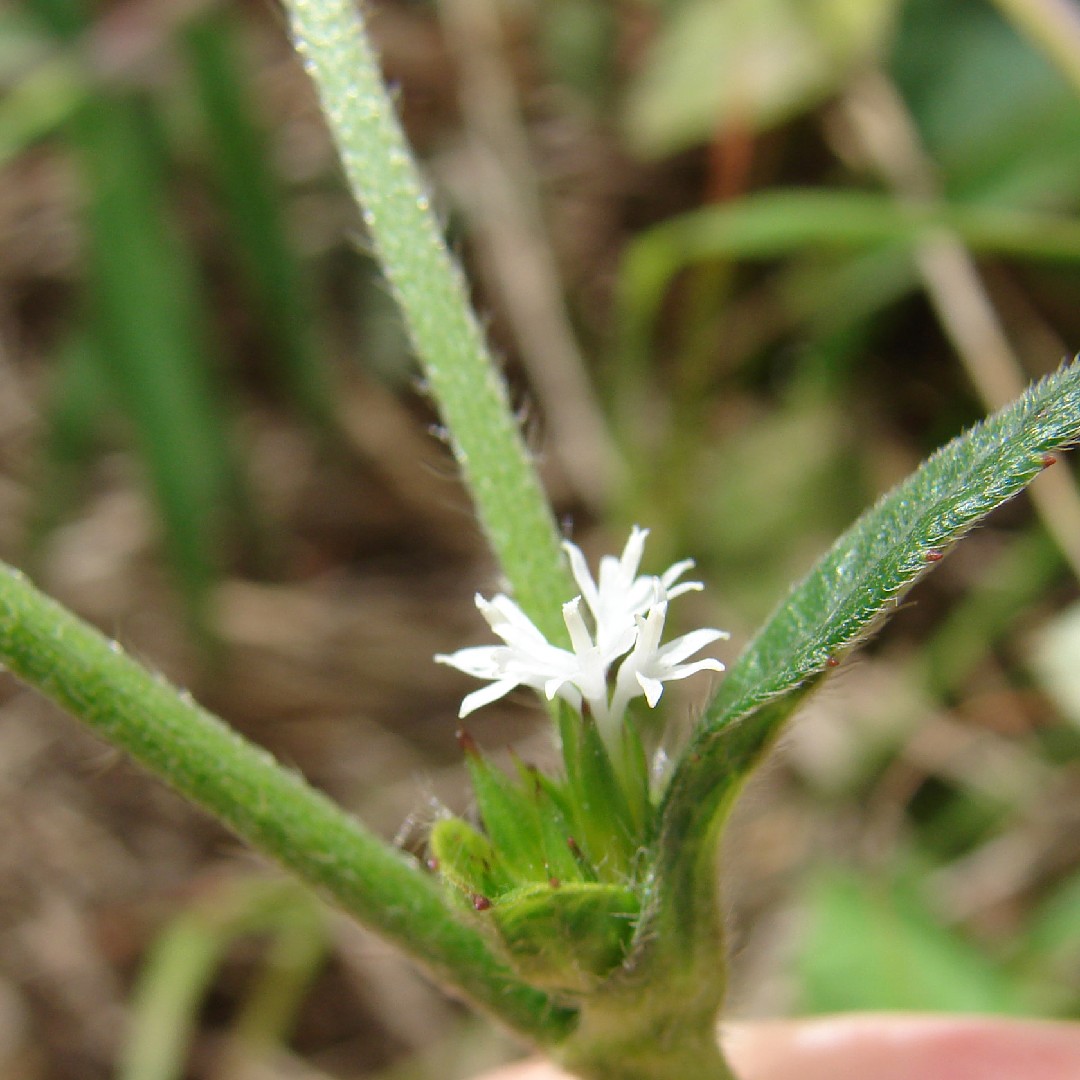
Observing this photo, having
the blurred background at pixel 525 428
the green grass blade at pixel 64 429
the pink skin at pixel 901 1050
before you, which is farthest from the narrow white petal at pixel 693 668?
the green grass blade at pixel 64 429

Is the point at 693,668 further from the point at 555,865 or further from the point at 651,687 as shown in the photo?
the point at 555,865

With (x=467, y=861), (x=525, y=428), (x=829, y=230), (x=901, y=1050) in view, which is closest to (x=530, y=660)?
(x=467, y=861)

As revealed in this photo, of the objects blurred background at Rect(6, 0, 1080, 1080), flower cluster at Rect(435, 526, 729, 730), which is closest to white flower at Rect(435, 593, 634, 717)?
flower cluster at Rect(435, 526, 729, 730)

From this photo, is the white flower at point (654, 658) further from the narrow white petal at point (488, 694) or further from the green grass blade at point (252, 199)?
the green grass blade at point (252, 199)

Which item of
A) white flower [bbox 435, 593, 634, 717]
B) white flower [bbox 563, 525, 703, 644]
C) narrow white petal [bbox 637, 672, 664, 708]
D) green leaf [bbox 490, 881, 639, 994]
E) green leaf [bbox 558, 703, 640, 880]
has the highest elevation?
white flower [bbox 563, 525, 703, 644]

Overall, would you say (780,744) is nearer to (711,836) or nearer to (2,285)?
(711,836)

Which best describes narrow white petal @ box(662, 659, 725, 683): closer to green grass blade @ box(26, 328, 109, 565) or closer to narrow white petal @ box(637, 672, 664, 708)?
narrow white petal @ box(637, 672, 664, 708)

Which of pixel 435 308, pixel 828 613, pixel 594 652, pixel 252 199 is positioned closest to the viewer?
pixel 828 613
